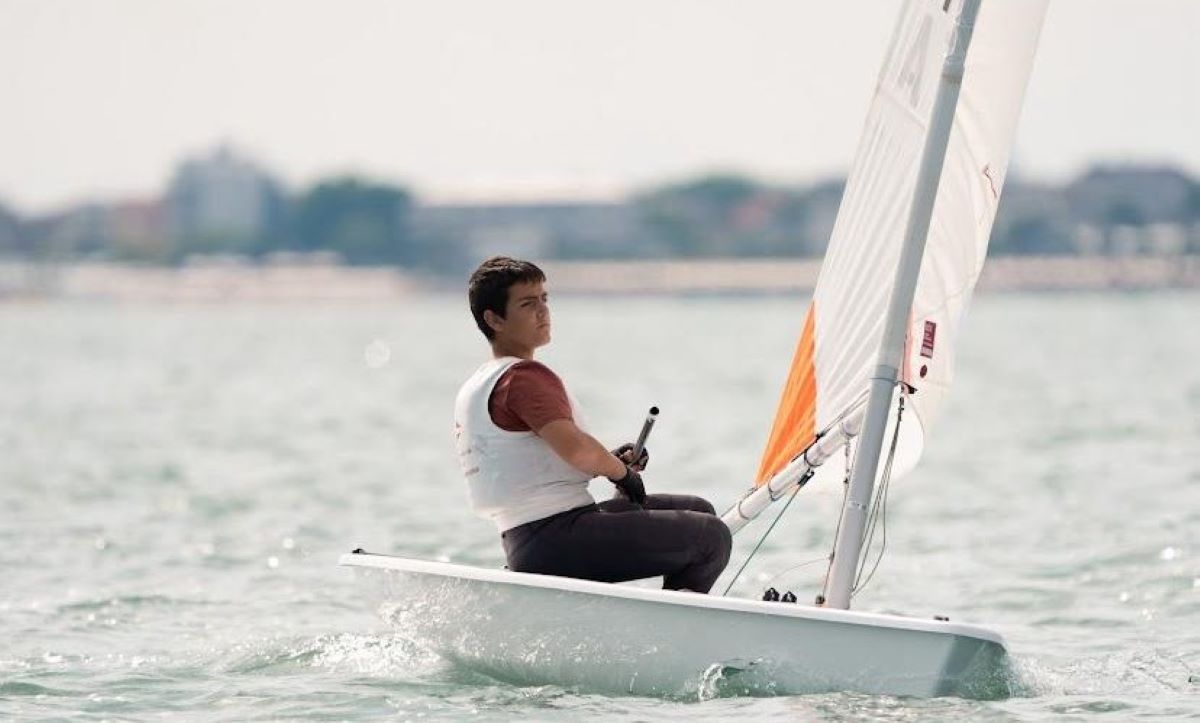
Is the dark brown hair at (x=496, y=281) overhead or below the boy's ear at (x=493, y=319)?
overhead

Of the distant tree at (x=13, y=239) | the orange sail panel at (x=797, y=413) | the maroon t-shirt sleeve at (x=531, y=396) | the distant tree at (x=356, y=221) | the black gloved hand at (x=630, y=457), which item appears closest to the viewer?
the maroon t-shirt sleeve at (x=531, y=396)

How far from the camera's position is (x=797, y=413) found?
630 cm

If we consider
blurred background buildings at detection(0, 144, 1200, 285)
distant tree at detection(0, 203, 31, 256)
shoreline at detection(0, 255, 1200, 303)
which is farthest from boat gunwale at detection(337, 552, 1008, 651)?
distant tree at detection(0, 203, 31, 256)

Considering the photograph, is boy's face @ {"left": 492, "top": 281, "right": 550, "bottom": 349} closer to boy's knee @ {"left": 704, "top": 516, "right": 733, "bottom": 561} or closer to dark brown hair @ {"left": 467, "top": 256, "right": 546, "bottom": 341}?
dark brown hair @ {"left": 467, "top": 256, "right": 546, "bottom": 341}

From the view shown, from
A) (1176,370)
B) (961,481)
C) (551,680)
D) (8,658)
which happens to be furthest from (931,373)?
(1176,370)

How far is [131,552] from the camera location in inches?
386

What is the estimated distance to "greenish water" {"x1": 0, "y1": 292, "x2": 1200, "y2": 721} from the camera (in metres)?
6.06

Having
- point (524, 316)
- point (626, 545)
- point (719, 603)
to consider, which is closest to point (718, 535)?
point (626, 545)

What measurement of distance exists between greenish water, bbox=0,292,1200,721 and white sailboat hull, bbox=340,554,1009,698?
50mm

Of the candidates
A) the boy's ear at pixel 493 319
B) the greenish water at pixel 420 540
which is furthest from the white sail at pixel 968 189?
the boy's ear at pixel 493 319

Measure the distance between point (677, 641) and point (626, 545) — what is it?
273 mm

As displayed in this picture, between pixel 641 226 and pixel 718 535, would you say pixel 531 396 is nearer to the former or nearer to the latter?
pixel 718 535

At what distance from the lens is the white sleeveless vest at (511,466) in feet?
18.7

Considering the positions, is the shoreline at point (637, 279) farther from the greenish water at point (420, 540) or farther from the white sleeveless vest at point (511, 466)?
the white sleeveless vest at point (511, 466)
